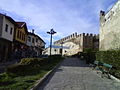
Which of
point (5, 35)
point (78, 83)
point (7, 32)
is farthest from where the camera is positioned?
point (7, 32)

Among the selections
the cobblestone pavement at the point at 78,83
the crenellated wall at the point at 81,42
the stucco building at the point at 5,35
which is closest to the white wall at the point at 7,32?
the stucco building at the point at 5,35

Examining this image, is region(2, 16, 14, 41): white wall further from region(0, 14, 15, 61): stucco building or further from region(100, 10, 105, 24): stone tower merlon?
region(100, 10, 105, 24): stone tower merlon

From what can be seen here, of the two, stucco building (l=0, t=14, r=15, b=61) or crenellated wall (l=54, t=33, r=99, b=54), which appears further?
crenellated wall (l=54, t=33, r=99, b=54)

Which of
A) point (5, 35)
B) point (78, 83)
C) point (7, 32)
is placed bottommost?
point (78, 83)

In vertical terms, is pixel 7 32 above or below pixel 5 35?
above

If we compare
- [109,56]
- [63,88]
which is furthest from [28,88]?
[109,56]

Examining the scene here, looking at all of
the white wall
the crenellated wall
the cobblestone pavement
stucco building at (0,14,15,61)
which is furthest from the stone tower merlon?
the crenellated wall

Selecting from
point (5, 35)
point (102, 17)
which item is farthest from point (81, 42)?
point (5, 35)

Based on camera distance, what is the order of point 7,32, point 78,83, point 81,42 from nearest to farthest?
point 78,83 < point 7,32 < point 81,42

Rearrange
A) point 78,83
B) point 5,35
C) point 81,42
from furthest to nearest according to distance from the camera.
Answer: point 81,42, point 5,35, point 78,83

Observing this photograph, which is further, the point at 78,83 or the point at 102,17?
the point at 102,17

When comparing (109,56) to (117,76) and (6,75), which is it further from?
(6,75)

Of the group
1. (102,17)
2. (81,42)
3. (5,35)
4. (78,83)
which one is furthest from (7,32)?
(81,42)

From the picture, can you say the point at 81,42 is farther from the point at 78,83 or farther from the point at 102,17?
the point at 78,83
